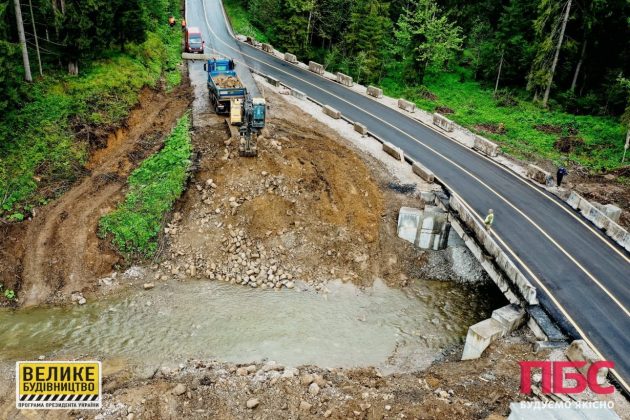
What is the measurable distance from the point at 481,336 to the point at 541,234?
7.98 meters

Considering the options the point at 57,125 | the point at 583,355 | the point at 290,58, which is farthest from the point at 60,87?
the point at 583,355

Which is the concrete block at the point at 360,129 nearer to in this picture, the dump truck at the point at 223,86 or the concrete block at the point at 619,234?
the dump truck at the point at 223,86

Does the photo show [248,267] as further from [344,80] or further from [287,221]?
[344,80]

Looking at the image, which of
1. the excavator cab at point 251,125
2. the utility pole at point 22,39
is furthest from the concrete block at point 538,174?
the utility pole at point 22,39

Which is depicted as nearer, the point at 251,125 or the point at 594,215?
the point at 594,215

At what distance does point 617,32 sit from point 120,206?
142 feet

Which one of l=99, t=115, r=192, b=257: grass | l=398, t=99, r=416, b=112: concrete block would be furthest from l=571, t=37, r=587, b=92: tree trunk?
l=99, t=115, r=192, b=257: grass

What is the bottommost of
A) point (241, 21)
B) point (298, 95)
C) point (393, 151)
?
point (393, 151)

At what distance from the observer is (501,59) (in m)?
46.7

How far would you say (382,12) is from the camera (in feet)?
163

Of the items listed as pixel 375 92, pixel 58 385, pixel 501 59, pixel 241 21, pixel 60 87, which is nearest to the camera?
pixel 58 385

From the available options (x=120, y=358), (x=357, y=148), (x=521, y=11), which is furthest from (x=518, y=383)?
(x=521, y=11)

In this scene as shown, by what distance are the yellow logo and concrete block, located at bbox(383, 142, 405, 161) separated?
20926mm

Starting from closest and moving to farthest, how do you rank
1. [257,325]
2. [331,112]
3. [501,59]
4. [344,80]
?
[257,325]
[331,112]
[344,80]
[501,59]
